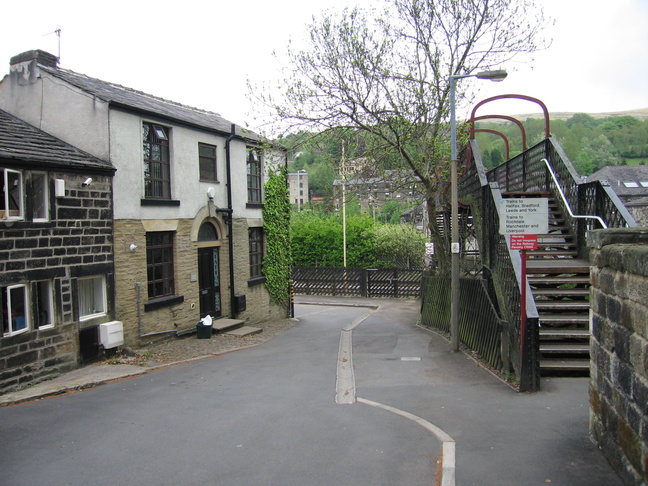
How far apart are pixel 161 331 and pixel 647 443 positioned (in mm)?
11959

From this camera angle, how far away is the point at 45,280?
418 inches

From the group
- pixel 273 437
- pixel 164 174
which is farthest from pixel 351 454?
pixel 164 174

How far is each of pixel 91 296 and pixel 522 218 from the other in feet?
30.7

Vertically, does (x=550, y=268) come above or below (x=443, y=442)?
above

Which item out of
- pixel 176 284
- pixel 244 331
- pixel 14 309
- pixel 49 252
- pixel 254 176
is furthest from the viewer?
pixel 254 176

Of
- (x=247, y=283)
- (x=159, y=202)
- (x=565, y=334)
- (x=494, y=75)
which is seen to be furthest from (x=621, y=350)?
(x=247, y=283)

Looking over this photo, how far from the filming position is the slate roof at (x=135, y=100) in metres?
12.5

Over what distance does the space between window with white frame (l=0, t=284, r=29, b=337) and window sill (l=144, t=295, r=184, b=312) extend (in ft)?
11.3

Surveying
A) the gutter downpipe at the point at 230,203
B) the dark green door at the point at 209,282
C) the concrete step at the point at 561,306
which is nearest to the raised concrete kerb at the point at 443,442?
the concrete step at the point at 561,306

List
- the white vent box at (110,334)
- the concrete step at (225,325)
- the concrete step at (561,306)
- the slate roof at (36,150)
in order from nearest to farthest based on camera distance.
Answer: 1. the concrete step at (561,306)
2. the slate roof at (36,150)
3. the white vent box at (110,334)
4. the concrete step at (225,325)

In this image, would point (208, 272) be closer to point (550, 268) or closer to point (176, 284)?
point (176, 284)

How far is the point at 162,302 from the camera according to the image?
45.4ft

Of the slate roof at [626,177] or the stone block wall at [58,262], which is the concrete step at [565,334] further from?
the slate roof at [626,177]

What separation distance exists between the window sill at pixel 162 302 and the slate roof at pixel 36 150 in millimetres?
3535
